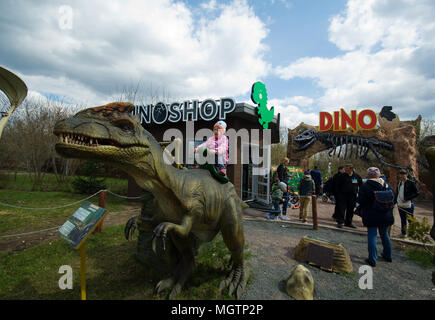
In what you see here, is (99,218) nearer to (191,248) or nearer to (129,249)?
(191,248)

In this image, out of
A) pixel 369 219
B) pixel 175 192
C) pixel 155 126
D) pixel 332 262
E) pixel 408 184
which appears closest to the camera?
pixel 175 192

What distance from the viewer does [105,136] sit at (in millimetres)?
1617

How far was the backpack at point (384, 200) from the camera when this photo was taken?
12.9ft

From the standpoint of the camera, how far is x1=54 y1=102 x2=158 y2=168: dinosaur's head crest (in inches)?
59.6

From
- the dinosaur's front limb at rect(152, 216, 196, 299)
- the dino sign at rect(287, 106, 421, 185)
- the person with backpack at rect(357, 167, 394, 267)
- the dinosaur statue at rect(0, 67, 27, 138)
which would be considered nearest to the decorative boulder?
the person with backpack at rect(357, 167, 394, 267)

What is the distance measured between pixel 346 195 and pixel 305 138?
317 inches

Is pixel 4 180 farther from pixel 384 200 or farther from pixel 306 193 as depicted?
pixel 384 200

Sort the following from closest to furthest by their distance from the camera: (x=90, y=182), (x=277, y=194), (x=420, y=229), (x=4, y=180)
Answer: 1. (x=420, y=229)
2. (x=277, y=194)
3. (x=90, y=182)
4. (x=4, y=180)

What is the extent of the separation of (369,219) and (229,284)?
287 cm

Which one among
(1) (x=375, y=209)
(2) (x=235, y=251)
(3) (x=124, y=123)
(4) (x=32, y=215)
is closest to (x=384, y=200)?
(1) (x=375, y=209)

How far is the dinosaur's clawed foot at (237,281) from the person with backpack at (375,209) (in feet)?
8.44

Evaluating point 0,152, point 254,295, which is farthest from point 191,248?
point 0,152

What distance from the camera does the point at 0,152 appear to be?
557 inches

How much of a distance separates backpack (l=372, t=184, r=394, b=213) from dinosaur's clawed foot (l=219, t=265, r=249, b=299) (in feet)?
8.86
